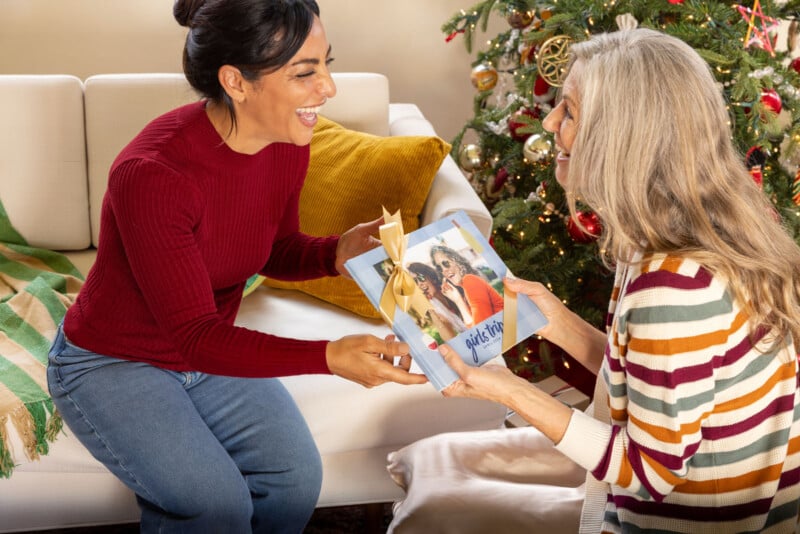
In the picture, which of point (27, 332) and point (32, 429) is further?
point (27, 332)

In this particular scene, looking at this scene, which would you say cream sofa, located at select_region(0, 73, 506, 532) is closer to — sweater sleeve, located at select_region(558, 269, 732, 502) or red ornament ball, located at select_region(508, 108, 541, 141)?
red ornament ball, located at select_region(508, 108, 541, 141)

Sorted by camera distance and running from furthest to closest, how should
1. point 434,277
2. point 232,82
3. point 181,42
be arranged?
1. point 181,42
2. point 232,82
3. point 434,277

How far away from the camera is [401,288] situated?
132cm

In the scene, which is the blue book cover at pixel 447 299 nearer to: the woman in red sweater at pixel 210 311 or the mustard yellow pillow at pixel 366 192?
the woman in red sweater at pixel 210 311

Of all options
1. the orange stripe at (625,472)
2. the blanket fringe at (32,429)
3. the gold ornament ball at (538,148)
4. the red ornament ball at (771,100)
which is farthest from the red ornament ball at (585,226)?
the blanket fringe at (32,429)

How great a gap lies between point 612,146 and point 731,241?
0.21 m

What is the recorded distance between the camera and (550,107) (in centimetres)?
235

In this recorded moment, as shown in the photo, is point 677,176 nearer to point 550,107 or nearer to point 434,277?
point 434,277

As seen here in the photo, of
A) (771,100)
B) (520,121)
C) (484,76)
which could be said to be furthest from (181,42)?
(771,100)

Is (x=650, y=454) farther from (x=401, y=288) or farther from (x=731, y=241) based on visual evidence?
(x=401, y=288)

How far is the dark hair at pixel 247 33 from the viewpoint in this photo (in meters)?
1.41

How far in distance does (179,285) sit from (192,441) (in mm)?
292

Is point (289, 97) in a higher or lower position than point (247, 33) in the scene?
lower

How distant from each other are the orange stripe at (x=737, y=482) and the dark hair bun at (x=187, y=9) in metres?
1.09
